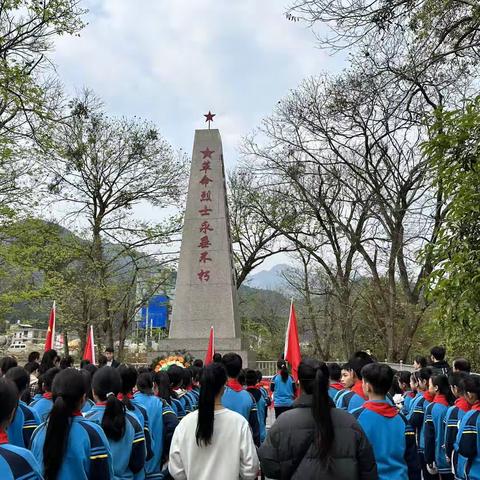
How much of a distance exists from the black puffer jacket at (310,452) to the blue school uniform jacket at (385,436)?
0.65 m

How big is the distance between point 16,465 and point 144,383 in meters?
→ 2.40

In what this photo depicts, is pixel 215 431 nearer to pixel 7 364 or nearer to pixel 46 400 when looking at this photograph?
pixel 46 400

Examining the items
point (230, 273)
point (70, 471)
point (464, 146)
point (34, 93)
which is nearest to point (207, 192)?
point (230, 273)

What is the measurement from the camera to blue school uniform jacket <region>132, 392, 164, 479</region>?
4.41 meters

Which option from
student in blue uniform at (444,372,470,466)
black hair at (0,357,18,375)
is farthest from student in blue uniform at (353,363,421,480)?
black hair at (0,357,18,375)

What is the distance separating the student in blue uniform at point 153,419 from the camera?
442 centimetres

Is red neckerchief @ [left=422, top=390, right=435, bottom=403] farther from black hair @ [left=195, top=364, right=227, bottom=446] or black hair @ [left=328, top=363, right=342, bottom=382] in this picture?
black hair @ [left=195, top=364, right=227, bottom=446]

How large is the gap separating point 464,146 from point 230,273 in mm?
8845

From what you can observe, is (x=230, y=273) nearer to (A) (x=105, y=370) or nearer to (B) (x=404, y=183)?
(B) (x=404, y=183)

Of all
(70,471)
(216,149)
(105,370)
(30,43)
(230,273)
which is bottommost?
(70,471)

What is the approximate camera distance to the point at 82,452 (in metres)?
2.80

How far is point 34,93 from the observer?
12875mm

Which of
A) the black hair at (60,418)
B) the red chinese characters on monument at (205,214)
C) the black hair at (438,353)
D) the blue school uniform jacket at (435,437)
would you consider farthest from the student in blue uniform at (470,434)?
the red chinese characters on monument at (205,214)

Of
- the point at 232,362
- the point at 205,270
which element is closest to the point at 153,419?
the point at 232,362
